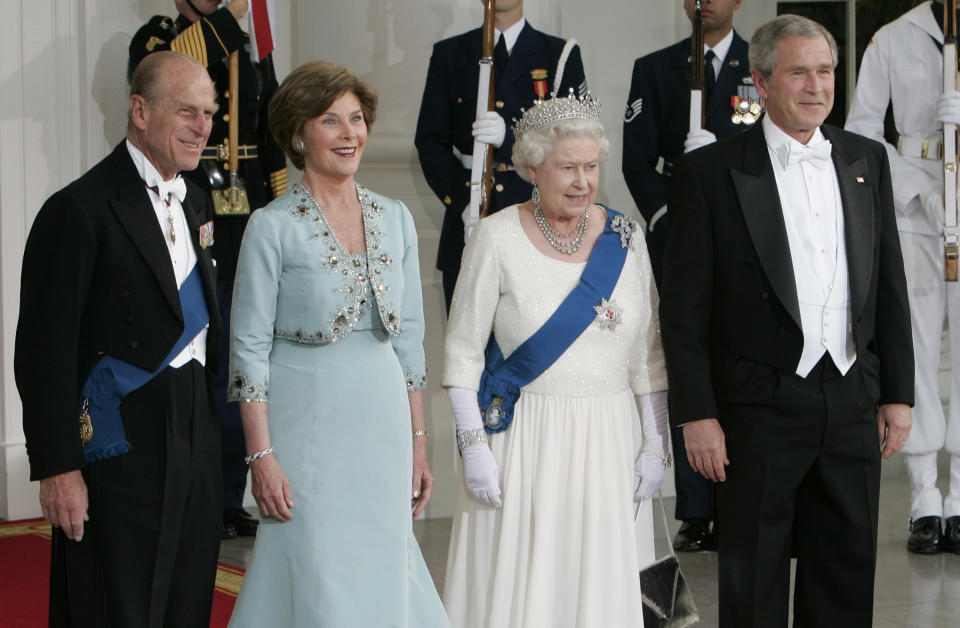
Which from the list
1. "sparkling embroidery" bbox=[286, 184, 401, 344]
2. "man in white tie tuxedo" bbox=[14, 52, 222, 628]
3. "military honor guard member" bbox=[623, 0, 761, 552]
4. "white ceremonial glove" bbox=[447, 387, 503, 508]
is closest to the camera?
"man in white tie tuxedo" bbox=[14, 52, 222, 628]

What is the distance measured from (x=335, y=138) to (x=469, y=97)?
2.12 metres

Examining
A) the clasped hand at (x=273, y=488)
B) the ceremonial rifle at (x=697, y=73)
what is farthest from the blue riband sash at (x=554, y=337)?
the ceremonial rifle at (x=697, y=73)

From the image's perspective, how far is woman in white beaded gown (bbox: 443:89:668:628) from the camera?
3.04 metres

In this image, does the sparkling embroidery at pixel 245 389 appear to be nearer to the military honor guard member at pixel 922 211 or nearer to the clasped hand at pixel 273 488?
the clasped hand at pixel 273 488

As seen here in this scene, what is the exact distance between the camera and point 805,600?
298 centimetres

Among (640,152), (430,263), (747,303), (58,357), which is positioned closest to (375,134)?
(430,263)

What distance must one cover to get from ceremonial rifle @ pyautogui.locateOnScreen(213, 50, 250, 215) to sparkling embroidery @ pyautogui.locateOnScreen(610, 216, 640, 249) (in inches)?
76.0

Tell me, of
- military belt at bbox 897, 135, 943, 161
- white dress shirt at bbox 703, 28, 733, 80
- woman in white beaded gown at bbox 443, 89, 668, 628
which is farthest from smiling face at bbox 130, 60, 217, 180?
military belt at bbox 897, 135, 943, 161

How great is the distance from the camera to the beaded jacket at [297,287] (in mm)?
2674

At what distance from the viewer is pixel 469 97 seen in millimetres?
4820

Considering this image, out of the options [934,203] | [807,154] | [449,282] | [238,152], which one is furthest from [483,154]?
[807,154]

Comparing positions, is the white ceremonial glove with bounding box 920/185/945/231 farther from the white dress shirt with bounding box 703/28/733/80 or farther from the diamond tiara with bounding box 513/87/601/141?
the diamond tiara with bounding box 513/87/601/141

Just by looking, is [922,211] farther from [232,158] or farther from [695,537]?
[232,158]

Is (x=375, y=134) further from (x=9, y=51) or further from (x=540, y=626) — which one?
(x=540, y=626)
